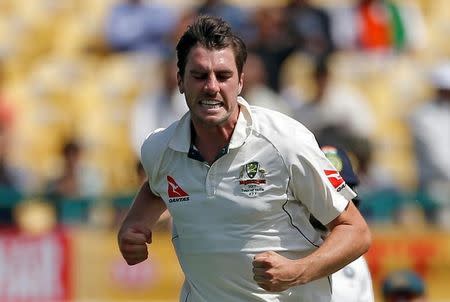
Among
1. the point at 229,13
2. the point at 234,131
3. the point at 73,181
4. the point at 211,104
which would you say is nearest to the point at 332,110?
the point at 229,13

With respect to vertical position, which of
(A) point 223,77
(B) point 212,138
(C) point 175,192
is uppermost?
(A) point 223,77

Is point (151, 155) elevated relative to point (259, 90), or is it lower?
elevated

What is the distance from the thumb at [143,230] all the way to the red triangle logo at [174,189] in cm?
18

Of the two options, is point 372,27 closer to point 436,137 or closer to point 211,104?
point 436,137

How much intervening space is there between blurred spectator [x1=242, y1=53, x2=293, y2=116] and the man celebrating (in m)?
5.66

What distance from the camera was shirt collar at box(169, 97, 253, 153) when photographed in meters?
5.09

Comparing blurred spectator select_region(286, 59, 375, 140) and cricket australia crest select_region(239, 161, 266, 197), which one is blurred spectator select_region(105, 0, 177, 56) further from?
cricket australia crest select_region(239, 161, 266, 197)

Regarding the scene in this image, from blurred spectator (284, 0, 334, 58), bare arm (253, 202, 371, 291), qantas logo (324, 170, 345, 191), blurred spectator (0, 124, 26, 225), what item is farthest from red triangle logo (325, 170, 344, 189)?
blurred spectator (284, 0, 334, 58)

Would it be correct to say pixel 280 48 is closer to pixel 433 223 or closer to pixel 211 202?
pixel 433 223

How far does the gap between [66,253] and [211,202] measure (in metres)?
5.78

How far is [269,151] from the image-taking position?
16.6 feet

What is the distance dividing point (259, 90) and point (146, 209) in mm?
5879

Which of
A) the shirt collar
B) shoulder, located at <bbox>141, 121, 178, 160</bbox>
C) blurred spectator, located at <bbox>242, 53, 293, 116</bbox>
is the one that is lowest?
blurred spectator, located at <bbox>242, 53, 293, 116</bbox>

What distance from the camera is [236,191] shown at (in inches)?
199
